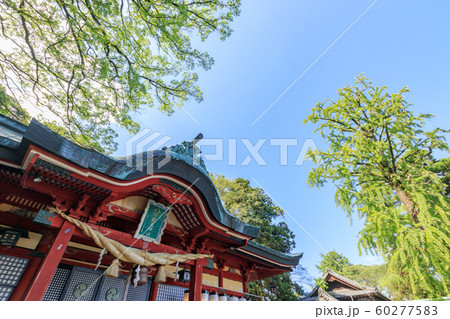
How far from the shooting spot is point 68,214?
4098 mm

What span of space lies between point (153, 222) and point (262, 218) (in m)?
16.4

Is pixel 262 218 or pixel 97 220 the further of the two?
pixel 262 218

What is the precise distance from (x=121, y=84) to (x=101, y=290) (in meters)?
6.54

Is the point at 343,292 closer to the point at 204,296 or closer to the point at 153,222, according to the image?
the point at 204,296

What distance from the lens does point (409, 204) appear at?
5438mm

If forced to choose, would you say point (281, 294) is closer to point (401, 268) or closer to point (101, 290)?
point (401, 268)

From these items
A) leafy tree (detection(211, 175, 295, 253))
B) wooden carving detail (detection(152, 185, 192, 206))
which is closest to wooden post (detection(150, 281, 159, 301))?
wooden carving detail (detection(152, 185, 192, 206))

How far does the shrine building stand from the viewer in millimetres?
3502

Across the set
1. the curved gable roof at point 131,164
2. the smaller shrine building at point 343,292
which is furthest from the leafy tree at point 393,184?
the smaller shrine building at point 343,292

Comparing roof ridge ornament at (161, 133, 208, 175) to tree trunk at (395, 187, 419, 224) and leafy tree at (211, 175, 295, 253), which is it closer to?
tree trunk at (395, 187, 419, 224)

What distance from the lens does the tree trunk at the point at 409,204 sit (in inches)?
207

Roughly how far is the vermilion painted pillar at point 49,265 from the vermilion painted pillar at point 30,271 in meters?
0.41

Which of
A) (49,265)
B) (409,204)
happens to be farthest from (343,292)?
(49,265)

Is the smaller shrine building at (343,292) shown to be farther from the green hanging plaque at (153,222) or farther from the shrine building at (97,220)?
the green hanging plaque at (153,222)
